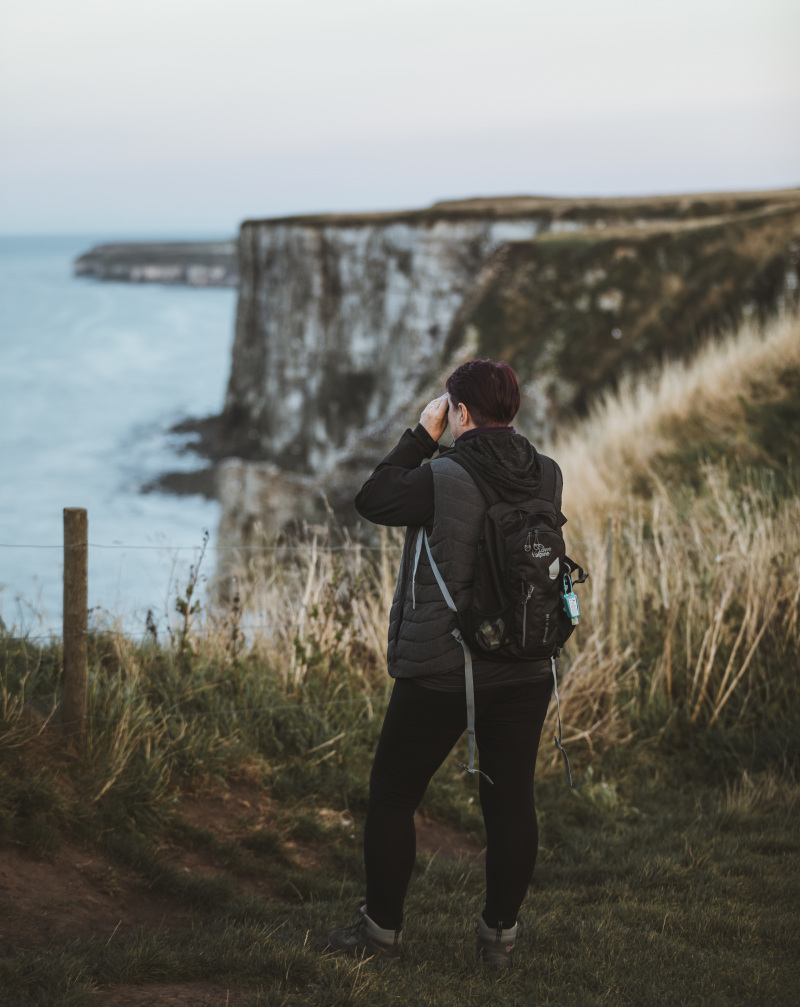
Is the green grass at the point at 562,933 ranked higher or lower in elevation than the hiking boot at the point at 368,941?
lower

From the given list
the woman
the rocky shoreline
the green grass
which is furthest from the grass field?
the rocky shoreline

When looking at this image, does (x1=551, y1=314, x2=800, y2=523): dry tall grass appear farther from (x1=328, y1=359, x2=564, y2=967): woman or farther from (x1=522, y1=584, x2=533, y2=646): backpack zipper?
(x1=522, y1=584, x2=533, y2=646): backpack zipper

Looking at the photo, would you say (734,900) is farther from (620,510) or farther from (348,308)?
(348,308)

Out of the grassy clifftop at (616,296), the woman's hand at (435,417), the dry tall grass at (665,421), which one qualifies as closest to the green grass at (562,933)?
the woman's hand at (435,417)

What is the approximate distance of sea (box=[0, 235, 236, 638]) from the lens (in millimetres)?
9664

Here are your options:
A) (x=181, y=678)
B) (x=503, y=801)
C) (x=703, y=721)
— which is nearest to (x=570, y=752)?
(x=703, y=721)

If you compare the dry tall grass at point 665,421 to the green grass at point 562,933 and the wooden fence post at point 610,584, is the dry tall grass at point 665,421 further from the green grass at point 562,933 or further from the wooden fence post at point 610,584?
the green grass at point 562,933

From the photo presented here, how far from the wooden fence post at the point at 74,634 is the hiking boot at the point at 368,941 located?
1893mm

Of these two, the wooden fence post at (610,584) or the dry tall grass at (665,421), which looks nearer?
the wooden fence post at (610,584)

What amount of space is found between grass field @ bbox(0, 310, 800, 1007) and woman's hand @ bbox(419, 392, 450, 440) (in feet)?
5.78

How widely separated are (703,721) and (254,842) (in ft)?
9.66

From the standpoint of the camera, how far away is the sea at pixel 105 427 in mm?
9664

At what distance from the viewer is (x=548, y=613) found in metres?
2.97

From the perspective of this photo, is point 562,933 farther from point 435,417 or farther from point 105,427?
point 105,427
